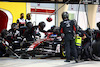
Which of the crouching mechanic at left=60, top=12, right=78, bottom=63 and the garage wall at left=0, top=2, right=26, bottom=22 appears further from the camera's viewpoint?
the garage wall at left=0, top=2, right=26, bottom=22

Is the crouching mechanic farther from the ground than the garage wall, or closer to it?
closer to it

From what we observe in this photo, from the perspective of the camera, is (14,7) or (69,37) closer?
(69,37)

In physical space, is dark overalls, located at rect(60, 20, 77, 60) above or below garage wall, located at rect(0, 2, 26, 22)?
below

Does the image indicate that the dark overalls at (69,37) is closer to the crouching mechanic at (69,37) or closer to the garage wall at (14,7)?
the crouching mechanic at (69,37)

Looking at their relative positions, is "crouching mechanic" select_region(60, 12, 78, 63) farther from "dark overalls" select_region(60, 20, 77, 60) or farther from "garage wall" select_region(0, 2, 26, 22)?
"garage wall" select_region(0, 2, 26, 22)

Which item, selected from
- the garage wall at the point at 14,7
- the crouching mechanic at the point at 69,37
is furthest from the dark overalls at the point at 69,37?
the garage wall at the point at 14,7

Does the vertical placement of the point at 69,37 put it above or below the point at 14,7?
below

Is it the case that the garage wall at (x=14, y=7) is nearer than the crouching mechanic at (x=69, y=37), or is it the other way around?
the crouching mechanic at (x=69, y=37)

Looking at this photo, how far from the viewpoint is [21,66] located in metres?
7.94

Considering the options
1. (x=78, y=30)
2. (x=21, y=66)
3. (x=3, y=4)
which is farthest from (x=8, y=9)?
(x=21, y=66)

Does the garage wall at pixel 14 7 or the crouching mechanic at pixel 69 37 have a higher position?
the garage wall at pixel 14 7

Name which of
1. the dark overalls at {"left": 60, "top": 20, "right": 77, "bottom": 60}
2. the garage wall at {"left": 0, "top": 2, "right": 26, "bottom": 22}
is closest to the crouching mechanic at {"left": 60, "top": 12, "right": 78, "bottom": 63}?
the dark overalls at {"left": 60, "top": 20, "right": 77, "bottom": 60}

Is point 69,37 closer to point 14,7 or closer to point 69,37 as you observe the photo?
point 69,37

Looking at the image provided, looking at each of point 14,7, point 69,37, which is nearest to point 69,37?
point 69,37
